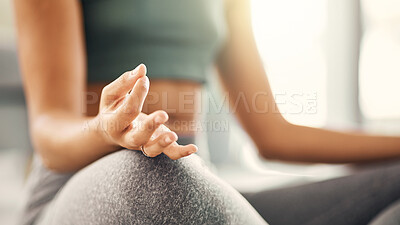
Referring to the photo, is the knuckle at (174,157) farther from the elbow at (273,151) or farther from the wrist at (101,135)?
the elbow at (273,151)

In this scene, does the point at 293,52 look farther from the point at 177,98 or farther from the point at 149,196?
the point at 149,196

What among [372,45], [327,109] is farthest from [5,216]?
[372,45]

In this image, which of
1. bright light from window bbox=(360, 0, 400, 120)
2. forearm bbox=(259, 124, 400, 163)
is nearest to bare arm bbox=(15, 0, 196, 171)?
forearm bbox=(259, 124, 400, 163)

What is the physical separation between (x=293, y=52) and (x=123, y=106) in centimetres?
109

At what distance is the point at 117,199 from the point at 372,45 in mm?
1911

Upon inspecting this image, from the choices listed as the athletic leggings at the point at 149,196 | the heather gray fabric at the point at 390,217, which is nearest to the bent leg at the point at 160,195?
the athletic leggings at the point at 149,196

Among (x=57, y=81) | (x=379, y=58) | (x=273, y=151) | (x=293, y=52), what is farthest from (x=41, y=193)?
(x=379, y=58)

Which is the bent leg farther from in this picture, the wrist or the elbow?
the elbow

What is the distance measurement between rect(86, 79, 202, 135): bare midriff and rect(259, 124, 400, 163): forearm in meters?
0.15

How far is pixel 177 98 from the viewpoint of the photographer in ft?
1.77

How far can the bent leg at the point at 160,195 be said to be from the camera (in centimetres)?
20

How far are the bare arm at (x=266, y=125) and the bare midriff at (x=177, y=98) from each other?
10 centimetres

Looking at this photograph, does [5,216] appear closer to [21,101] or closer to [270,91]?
[21,101]

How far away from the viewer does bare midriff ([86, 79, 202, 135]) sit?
1.61ft
